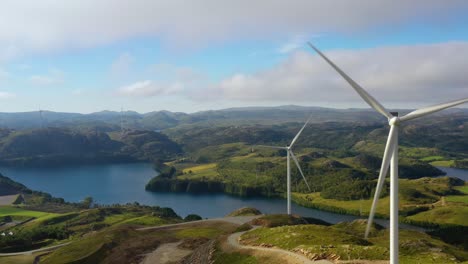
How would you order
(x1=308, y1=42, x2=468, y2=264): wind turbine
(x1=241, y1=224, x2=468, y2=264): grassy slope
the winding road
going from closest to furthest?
(x1=308, y1=42, x2=468, y2=264): wind turbine, (x1=241, y1=224, x2=468, y2=264): grassy slope, the winding road

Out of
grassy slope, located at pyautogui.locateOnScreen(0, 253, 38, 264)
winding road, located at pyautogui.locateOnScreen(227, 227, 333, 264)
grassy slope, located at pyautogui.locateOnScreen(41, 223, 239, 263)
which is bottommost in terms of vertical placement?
grassy slope, located at pyautogui.locateOnScreen(0, 253, 38, 264)

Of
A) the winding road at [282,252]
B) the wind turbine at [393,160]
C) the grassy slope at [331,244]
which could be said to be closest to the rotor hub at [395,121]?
the wind turbine at [393,160]

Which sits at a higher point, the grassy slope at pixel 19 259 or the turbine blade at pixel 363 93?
the turbine blade at pixel 363 93

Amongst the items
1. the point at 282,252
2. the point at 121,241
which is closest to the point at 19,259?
Answer: the point at 121,241

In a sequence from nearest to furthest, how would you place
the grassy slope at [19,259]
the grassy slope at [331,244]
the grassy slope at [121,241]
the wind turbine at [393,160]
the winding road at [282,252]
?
the wind turbine at [393,160]
the grassy slope at [331,244]
the winding road at [282,252]
the grassy slope at [121,241]
the grassy slope at [19,259]

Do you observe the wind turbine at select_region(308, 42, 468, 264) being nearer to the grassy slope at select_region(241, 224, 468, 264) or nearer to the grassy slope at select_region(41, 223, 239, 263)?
the grassy slope at select_region(241, 224, 468, 264)

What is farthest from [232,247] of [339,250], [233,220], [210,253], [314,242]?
[233,220]

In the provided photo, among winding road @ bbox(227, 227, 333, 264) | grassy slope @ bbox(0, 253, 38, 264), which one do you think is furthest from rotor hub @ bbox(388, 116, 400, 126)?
grassy slope @ bbox(0, 253, 38, 264)

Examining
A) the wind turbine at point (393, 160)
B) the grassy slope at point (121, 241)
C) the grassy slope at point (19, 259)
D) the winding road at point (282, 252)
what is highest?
the wind turbine at point (393, 160)

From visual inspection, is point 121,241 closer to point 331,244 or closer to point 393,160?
point 331,244

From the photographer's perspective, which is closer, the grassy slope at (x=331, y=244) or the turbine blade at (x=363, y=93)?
the turbine blade at (x=363, y=93)

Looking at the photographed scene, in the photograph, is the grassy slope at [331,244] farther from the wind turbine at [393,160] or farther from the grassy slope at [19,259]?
the grassy slope at [19,259]

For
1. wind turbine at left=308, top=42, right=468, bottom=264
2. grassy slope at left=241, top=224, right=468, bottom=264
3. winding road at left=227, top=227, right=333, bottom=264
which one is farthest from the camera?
winding road at left=227, top=227, right=333, bottom=264
